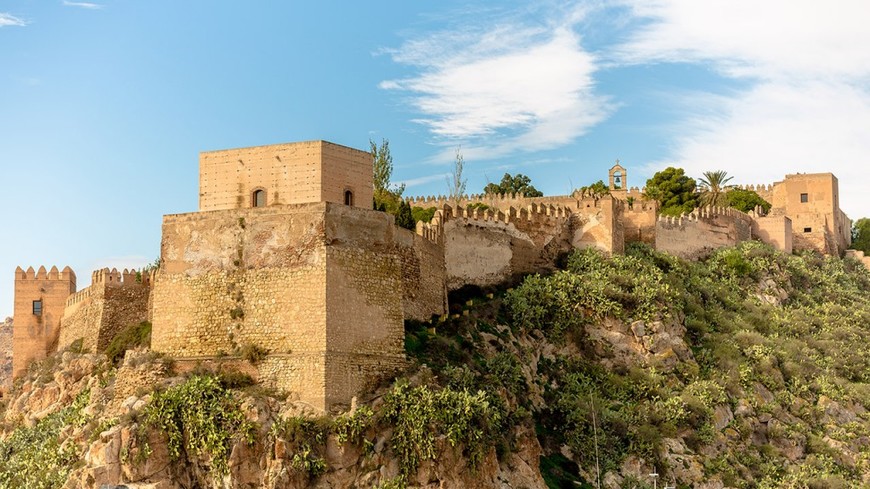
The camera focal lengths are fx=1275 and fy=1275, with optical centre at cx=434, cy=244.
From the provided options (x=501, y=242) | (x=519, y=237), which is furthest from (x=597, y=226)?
(x=501, y=242)

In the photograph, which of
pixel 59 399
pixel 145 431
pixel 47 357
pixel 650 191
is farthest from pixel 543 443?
pixel 650 191

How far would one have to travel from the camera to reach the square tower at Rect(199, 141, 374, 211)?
96.0 feet

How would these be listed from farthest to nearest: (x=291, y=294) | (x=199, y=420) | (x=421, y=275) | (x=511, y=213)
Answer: (x=511, y=213) < (x=421, y=275) < (x=291, y=294) < (x=199, y=420)

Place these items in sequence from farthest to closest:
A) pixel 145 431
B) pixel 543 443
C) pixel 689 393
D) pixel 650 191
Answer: pixel 650 191 < pixel 689 393 < pixel 543 443 < pixel 145 431

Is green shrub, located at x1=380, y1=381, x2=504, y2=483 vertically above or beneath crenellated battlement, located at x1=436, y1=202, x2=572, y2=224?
beneath

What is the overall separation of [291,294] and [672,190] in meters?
29.3

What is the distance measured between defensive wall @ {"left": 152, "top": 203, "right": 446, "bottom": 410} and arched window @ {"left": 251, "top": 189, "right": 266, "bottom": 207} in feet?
2.43

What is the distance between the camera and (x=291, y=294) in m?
28.2

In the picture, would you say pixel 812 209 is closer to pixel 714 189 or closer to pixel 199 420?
pixel 714 189

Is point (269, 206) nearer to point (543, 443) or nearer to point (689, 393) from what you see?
point (543, 443)

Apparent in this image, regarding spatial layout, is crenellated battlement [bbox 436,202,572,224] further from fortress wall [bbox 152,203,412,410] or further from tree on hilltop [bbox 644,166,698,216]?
tree on hilltop [bbox 644,166,698,216]

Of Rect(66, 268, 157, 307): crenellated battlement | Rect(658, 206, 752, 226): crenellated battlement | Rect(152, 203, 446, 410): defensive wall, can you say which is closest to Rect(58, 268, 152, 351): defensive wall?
Rect(66, 268, 157, 307): crenellated battlement

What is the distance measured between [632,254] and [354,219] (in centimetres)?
1555

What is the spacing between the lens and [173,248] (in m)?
29.7
